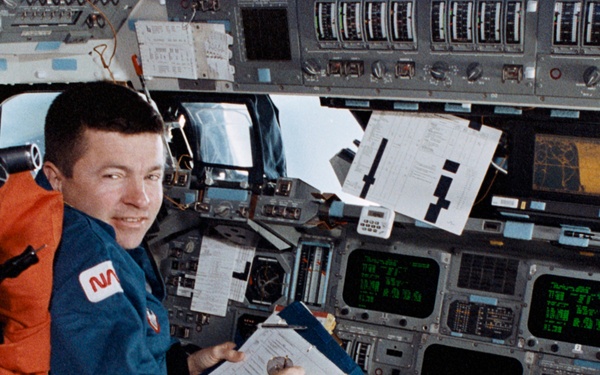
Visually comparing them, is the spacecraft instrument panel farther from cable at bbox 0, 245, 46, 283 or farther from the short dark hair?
cable at bbox 0, 245, 46, 283

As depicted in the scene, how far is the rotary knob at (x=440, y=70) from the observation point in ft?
9.96

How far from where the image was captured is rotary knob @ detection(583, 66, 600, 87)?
2.77 meters

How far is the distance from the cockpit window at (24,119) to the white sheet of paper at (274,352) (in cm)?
220

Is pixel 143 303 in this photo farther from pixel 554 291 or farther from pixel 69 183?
pixel 554 291

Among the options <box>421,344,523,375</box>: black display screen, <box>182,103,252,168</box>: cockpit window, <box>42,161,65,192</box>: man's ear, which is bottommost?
<box>421,344,523,375</box>: black display screen

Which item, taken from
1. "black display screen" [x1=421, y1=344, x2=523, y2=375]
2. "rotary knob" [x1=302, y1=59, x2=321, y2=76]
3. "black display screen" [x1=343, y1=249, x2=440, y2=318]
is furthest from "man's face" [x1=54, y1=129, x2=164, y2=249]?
"black display screen" [x1=421, y1=344, x2=523, y2=375]

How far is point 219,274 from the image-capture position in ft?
13.3

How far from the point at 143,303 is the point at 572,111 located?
1941 millimetres

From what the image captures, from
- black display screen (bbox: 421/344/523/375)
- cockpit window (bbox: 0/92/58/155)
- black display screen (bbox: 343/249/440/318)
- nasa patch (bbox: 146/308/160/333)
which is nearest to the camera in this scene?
nasa patch (bbox: 146/308/160/333)

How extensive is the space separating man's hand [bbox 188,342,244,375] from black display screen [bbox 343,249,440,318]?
38.7 inches

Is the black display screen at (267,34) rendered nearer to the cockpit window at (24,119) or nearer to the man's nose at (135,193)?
the man's nose at (135,193)

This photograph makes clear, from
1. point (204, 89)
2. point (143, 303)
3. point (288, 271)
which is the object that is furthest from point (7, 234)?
point (288, 271)

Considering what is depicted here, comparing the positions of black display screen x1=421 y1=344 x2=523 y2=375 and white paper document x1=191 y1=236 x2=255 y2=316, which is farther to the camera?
white paper document x1=191 y1=236 x2=255 y2=316

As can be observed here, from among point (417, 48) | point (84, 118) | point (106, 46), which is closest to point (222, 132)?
point (106, 46)
